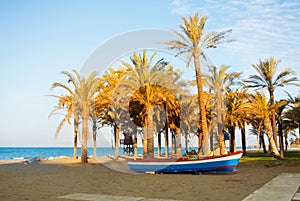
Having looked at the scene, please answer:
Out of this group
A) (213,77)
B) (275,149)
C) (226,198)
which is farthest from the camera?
(213,77)

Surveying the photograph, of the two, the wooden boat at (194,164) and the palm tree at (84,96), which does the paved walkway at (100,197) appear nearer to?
the wooden boat at (194,164)

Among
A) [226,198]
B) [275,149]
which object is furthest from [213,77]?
[226,198]

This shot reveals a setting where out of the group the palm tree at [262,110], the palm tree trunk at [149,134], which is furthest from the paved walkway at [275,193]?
the palm tree at [262,110]

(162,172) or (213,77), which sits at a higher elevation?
(213,77)

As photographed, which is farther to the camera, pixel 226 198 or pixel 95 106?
pixel 95 106

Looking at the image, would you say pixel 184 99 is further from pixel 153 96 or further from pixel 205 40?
pixel 205 40

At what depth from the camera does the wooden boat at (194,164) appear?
17.7 m

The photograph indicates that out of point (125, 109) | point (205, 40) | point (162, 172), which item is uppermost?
point (205, 40)

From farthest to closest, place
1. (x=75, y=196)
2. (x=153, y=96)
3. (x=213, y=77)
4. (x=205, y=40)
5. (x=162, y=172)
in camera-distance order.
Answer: (x=213, y=77) < (x=153, y=96) < (x=205, y=40) < (x=162, y=172) < (x=75, y=196)

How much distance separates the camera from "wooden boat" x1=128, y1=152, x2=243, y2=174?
17670 millimetres

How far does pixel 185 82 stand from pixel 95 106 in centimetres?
1033

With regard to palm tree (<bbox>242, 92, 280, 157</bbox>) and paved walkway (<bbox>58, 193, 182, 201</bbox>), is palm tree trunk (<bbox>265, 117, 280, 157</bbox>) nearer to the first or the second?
palm tree (<bbox>242, 92, 280, 157</bbox>)

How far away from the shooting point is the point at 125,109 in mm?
32969

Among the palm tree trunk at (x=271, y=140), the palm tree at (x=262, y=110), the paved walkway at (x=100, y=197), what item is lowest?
→ the paved walkway at (x=100, y=197)
